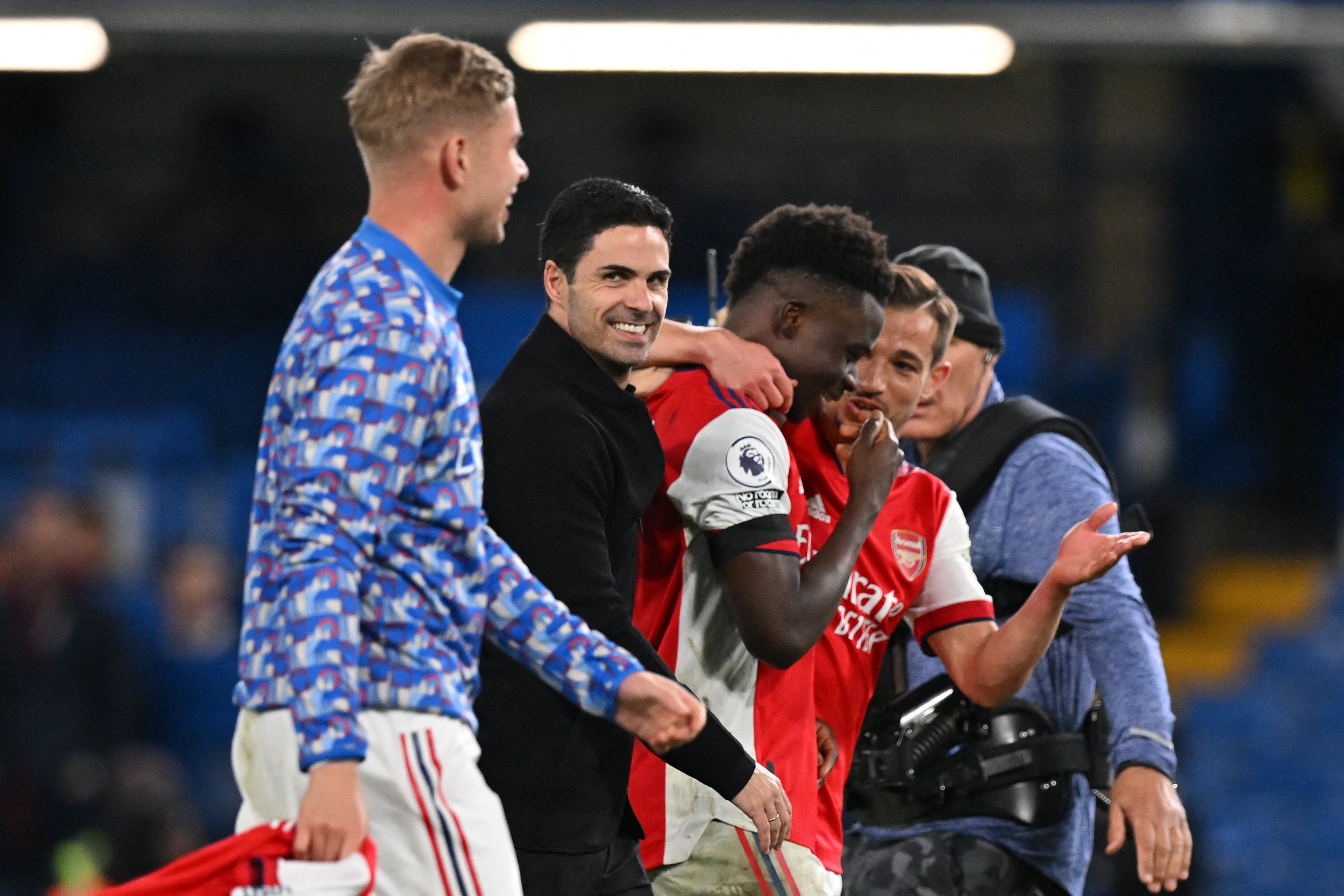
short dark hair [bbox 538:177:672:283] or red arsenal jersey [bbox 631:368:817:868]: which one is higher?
short dark hair [bbox 538:177:672:283]

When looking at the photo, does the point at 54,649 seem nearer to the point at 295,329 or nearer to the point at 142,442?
the point at 142,442

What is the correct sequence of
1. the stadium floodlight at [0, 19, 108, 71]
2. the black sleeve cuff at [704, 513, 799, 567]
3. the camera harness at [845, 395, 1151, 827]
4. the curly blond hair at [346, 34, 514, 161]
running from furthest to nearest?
1. the stadium floodlight at [0, 19, 108, 71]
2. the camera harness at [845, 395, 1151, 827]
3. the black sleeve cuff at [704, 513, 799, 567]
4. the curly blond hair at [346, 34, 514, 161]

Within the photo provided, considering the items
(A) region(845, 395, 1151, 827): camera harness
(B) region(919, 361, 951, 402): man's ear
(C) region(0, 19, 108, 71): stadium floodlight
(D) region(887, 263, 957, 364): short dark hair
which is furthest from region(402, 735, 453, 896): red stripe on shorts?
(C) region(0, 19, 108, 71): stadium floodlight

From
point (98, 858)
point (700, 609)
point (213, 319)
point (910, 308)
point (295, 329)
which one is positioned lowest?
point (98, 858)

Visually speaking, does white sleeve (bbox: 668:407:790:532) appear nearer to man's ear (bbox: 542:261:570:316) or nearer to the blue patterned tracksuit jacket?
man's ear (bbox: 542:261:570:316)

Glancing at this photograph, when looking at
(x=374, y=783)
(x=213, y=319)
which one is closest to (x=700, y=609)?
(x=374, y=783)

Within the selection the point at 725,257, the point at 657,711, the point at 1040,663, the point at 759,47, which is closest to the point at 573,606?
the point at 657,711

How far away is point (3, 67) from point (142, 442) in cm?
299

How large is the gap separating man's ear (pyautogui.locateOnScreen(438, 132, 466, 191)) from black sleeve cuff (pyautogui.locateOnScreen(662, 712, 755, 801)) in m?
0.87

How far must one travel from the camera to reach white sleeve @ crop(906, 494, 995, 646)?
11.0 ft

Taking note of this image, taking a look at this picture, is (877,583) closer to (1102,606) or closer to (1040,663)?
(1102,606)

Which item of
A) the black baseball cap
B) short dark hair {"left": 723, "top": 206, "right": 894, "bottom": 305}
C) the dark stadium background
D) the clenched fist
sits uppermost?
the dark stadium background

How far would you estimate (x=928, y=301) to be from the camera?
3.58 meters

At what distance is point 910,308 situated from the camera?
3.56 metres
